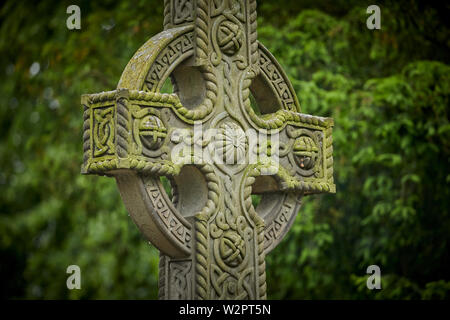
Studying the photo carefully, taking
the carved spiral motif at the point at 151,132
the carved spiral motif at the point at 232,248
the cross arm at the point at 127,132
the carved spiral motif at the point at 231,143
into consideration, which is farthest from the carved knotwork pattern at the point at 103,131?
the carved spiral motif at the point at 232,248

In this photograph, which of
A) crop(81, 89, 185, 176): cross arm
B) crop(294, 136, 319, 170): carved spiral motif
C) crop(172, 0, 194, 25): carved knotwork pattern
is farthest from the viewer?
crop(294, 136, 319, 170): carved spiral motif

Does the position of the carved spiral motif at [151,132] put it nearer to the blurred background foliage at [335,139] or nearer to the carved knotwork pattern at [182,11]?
the carved knotwork pattern at [182,11]

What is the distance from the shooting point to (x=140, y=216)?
334 cm

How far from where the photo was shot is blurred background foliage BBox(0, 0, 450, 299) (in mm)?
6699

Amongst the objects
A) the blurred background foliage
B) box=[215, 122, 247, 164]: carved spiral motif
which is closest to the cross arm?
box=[215, 122, 247, 164]: carved spiral motif

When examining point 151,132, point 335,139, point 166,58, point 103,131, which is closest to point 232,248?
point 151,132

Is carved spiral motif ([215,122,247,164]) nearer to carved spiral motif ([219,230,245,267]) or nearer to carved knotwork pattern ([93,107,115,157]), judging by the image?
carved spiral motif ([219,230,245,267])

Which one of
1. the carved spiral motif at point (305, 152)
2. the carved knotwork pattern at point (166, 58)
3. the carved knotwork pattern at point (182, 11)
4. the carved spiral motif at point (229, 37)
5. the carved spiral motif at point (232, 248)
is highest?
the carved knotwork pattern at point (182, 11)

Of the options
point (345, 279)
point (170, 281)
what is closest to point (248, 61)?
point (170, 281)

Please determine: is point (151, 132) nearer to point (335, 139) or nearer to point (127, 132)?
point (127, 132)

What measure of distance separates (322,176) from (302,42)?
11.2ft

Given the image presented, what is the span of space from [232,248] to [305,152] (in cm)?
74

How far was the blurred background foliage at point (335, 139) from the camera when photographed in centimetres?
670

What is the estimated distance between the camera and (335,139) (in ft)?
22.8
